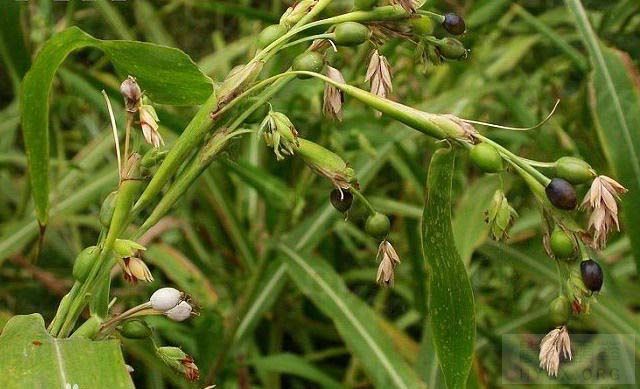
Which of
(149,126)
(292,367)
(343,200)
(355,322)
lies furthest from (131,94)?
(292,367)

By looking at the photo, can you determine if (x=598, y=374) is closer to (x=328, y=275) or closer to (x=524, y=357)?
(x=524, y=357)

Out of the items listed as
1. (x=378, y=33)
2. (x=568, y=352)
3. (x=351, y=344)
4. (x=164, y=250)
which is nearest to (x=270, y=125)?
(x=378, y=33)

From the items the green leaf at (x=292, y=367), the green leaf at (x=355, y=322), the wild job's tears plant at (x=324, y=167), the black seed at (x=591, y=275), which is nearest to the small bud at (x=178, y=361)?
the wild job's tears plant at (x=324, y=167)

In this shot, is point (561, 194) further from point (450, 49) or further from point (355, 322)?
point (355, 322)

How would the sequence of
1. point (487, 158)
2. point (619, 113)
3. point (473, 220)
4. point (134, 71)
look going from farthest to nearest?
1. point (473, 220)
2. point (619, 113)
3. point (134, 71)
4. point (487, 158)

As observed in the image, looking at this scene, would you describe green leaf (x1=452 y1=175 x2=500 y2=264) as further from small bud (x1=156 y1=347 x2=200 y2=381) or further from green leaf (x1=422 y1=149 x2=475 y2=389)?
small bud (x1=156 y1=347 x2=200 y2=381)

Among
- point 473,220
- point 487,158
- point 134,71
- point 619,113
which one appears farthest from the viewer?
point 473,220
